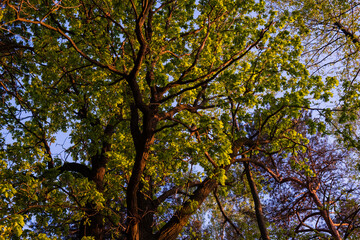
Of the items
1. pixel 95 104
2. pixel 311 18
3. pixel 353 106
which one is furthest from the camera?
pixel 311 18

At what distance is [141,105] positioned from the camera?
791 cm

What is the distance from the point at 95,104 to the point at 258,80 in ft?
23.2

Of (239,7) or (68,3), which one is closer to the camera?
(68,3)

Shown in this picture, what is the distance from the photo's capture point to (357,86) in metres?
8.90

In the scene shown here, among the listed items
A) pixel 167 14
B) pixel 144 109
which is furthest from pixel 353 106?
pixel 167 14

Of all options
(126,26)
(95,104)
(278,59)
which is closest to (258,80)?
(278,59)

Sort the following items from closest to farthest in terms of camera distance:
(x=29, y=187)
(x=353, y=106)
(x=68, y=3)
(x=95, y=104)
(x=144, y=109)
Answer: (x=29, y=187) → (x=144, y=109) → (x=353, y=106) → (x=68, y=3) → (x=95, y=104)

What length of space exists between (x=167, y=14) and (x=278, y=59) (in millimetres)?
4992

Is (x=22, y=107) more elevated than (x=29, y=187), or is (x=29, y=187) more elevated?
(x=22, y=107)

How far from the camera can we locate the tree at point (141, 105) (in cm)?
792

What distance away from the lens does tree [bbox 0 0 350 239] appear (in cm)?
792

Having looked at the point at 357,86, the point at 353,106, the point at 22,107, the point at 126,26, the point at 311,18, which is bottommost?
the point at 353,106

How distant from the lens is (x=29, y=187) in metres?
6.58

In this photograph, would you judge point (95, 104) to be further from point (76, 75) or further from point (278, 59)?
point (278, 59)
